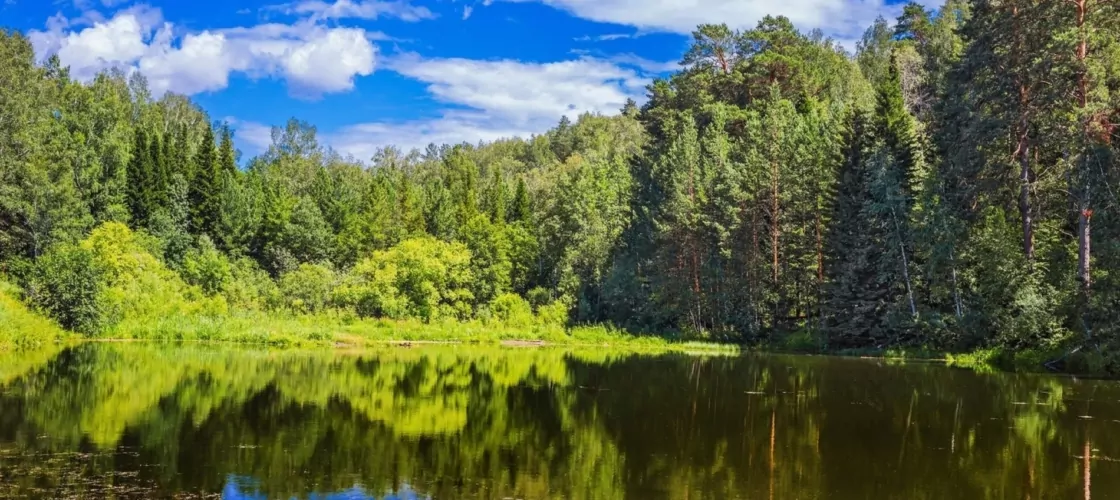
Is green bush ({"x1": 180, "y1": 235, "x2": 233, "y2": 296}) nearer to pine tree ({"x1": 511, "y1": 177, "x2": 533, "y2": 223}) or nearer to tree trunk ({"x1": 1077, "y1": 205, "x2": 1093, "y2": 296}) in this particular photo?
pine tree ({"x1": 511, "y1": 177, "x2": 533, "y2": 223})

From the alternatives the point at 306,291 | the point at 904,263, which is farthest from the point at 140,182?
the point at 904,263

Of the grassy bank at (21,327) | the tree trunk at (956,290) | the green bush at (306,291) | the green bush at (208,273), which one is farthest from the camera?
the green bush at (208,273)

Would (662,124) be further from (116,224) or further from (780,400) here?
(780,400)

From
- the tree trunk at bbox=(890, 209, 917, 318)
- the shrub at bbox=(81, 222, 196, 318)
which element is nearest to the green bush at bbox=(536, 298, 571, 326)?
the shrub at bbox=(81, 222, 196, 318)

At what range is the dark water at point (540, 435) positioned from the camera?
13430 mm

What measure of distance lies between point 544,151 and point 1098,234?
137386 mm

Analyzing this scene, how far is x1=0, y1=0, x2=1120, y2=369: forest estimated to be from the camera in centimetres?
3716

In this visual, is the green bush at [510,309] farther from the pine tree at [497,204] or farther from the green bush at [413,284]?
the pine tree at [497,204]

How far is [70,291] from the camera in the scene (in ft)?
151

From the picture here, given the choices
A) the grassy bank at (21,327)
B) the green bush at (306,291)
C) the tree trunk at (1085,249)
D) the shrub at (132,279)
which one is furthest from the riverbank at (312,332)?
the tree trunk at (1085,249)

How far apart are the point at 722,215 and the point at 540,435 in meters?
45.0

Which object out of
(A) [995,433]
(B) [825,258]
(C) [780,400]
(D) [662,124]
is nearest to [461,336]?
(B) [825,258]

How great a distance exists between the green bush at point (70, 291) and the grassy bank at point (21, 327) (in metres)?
1.07

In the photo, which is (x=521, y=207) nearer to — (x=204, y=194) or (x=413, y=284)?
(x=413, y=284)
